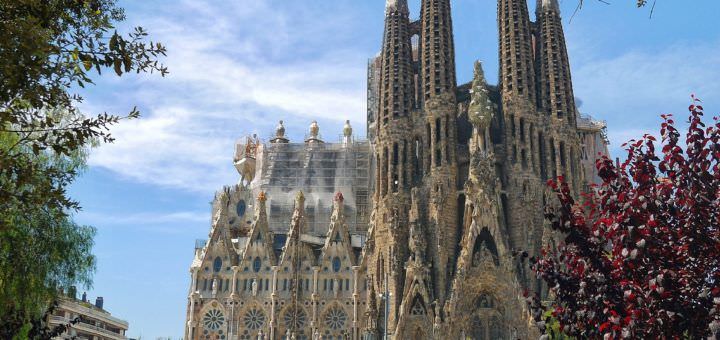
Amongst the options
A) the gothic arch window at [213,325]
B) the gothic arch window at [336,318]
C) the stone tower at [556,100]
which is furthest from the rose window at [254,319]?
the stone tower at [556,100]

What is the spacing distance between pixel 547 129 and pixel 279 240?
21597 mm

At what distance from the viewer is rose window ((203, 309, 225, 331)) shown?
5612 cm

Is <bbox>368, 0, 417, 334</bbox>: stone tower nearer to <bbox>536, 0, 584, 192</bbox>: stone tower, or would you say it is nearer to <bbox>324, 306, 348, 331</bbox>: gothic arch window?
<bbox>324, 306, 348, 331</bbox>: gothic arch window

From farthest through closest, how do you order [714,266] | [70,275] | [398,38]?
[398,38] < [70,275] < [714,266]

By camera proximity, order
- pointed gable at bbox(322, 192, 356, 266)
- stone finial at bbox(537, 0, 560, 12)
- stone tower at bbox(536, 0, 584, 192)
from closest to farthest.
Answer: stone tower at bbox(536, 0, 584, 192) < pointed gable at bbox(322, 192, 356, 266) < stone finial at bbox(537, 0, 560, 12)

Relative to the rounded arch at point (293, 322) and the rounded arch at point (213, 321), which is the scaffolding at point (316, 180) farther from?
the rounded arch at point (213, 321)

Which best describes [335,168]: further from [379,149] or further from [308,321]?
[308,321]

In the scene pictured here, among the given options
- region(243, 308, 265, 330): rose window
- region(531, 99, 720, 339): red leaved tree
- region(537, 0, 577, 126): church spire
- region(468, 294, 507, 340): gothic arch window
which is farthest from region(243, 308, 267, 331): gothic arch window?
region(531, 99, 720, 339): red leaved tree

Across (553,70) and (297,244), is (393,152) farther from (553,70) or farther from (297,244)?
(553,70)

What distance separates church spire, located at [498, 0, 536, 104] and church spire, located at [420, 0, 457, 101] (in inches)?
145

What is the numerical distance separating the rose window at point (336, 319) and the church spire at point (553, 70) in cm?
2000

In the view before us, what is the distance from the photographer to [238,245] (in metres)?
59.5

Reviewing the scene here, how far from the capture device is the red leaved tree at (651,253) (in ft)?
36.2

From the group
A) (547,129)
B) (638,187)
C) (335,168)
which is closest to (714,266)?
(638,187)
